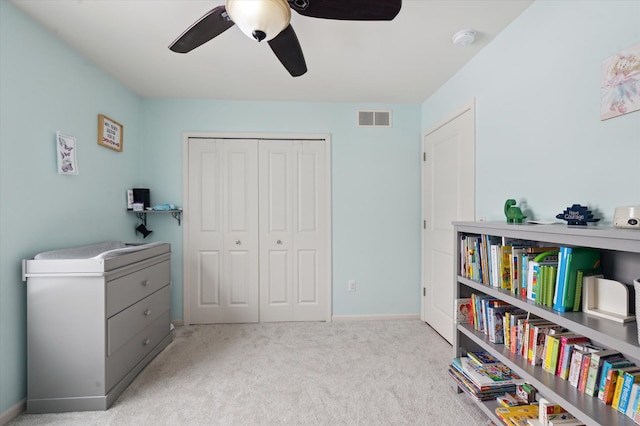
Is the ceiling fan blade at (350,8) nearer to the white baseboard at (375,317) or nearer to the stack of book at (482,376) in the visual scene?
the stack of book at (482,376)

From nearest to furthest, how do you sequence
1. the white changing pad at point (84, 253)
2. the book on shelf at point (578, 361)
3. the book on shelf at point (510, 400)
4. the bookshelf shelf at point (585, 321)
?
the bookshelf shelf at point (585, 321)
the book on shelf at point (578, 361)
the book on shelf at point (510, 400)
the white changing pad at point (84, 253)

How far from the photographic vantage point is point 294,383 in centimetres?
211

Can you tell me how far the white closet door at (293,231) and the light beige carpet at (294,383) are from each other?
360mm

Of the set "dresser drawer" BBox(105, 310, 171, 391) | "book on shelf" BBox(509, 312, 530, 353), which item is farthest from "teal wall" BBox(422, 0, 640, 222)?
"dresser drawer" BBox(105, 310, 171, 391)

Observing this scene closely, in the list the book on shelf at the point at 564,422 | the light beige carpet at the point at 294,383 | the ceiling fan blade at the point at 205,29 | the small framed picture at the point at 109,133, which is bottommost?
the light beige carpet at the point at 294,383

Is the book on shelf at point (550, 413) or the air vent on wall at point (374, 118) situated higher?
the air vent on wall at point (374, 118)

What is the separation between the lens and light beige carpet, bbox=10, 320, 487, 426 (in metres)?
1.77

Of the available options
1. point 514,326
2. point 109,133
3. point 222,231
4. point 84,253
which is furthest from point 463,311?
point 109,133

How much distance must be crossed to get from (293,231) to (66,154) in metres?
1.98

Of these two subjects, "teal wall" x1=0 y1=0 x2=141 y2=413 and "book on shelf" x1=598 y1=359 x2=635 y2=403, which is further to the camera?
"teal wall" x1=0 y1=0 x2=141 y2=413

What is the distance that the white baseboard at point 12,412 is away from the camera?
1.70 m

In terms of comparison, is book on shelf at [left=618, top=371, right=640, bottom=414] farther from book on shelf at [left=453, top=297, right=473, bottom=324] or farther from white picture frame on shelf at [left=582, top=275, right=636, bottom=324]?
book on shelf at [left=453, top=297, right=473, bottom=324]

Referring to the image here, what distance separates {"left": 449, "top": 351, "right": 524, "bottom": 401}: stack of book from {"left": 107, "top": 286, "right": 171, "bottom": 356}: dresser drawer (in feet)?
7.19

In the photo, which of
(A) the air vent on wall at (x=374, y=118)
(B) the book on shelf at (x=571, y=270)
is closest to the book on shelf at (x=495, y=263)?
(B) the book on shelf at (x=571, y=270)
